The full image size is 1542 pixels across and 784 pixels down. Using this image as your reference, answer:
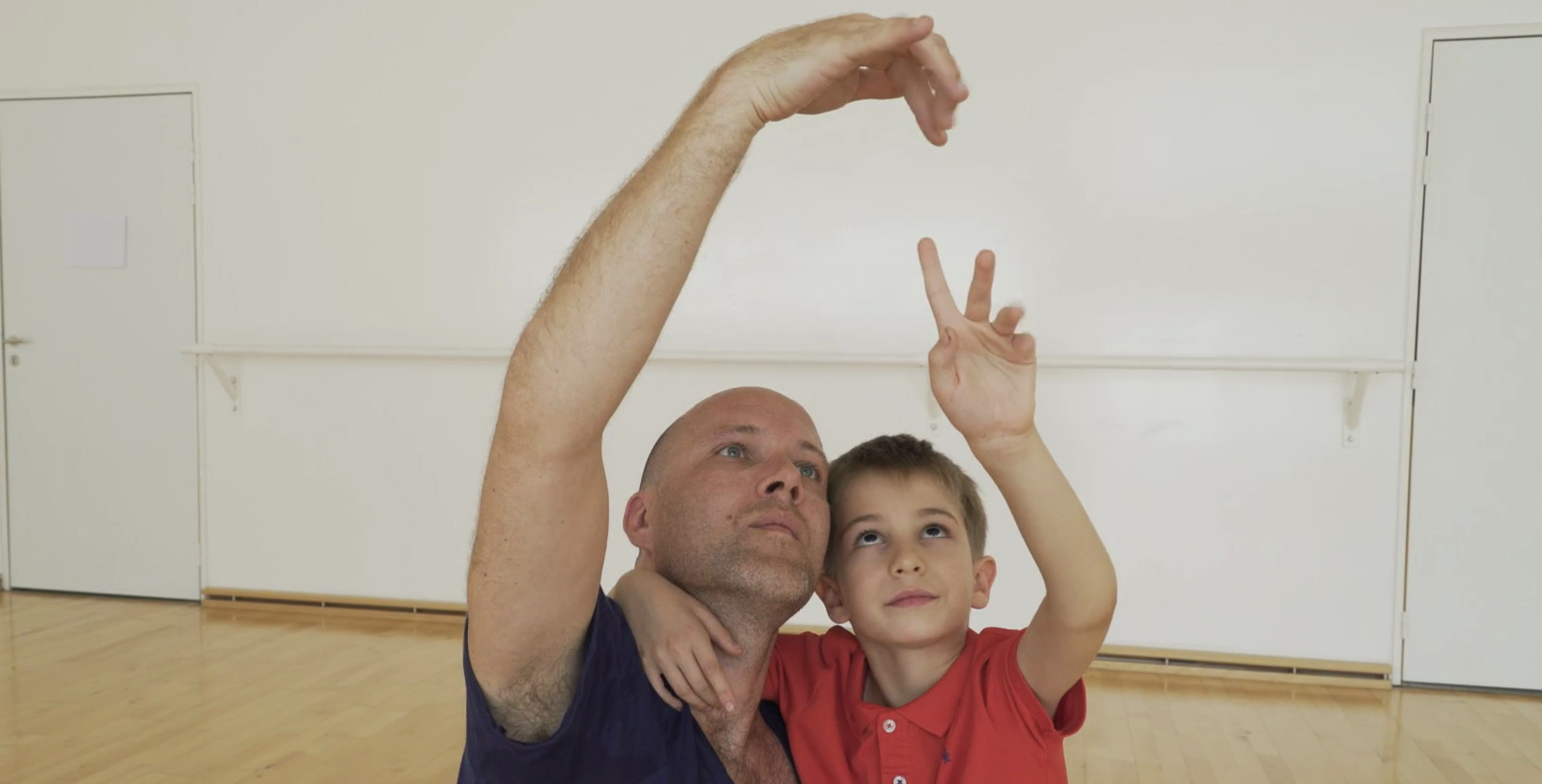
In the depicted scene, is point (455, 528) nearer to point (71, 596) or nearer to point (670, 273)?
point (71, 596)

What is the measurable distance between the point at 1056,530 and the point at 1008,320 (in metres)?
0.22

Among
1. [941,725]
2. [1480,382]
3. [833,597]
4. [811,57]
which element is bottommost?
[941,725]

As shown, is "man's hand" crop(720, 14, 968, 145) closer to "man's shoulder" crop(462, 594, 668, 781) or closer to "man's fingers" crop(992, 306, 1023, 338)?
"man's fingers" crop(992, 306, 1023, 338)

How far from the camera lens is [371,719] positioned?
326 cm

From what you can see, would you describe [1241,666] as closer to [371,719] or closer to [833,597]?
[371,719]

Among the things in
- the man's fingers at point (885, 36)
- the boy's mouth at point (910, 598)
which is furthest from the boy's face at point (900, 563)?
the man's fingers at point (885, 36)

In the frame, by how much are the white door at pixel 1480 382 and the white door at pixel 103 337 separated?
457 cm

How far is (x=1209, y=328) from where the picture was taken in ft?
12.9

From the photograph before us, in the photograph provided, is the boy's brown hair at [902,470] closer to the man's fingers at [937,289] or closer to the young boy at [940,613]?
the young boy at [940,613]

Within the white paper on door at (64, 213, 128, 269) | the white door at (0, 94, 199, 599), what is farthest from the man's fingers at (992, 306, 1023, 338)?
the white paper on door at (64, 213, 128, 269)

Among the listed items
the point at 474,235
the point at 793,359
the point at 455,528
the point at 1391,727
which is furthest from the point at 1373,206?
the point at 455,528

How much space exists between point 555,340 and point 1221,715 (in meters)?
3.13

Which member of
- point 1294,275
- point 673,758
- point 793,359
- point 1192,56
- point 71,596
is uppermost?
point 1192,56

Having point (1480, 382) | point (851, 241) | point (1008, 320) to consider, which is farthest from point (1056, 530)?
point (1480, 382)
